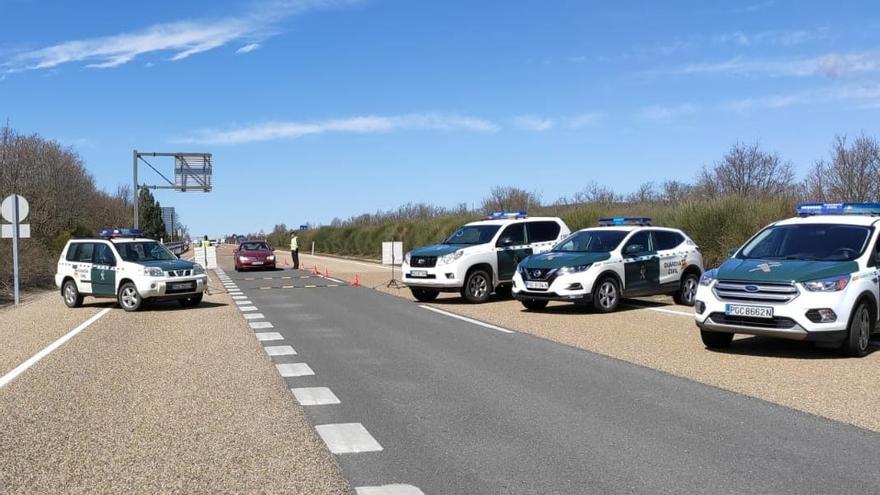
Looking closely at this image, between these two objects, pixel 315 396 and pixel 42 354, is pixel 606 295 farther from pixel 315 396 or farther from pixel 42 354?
pixel 42 354

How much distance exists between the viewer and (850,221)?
1071 centimetres

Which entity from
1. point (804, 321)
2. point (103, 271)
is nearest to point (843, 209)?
point (804, 321)

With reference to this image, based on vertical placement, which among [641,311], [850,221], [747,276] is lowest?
[641,311]

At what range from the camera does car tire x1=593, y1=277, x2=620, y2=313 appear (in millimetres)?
15381

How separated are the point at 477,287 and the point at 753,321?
9.17m

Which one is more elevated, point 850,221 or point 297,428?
point 850,221

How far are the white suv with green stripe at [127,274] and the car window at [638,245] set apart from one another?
9085 millimetres

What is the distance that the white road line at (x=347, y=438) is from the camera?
19.1 ft

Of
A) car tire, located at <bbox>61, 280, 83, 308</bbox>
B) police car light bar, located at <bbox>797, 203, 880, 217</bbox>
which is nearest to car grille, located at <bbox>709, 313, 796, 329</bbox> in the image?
police car light bar, located at <bbox>797, 203, 880, 217</bbox>

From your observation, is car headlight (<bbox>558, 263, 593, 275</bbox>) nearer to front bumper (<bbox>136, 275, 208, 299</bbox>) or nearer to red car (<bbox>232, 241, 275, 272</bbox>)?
front bumper (<bbox>136, 275, 208, 299</bbox>)

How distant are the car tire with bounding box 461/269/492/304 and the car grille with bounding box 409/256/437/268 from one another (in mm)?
895

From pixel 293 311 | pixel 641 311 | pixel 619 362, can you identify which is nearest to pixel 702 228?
pixel 641 311

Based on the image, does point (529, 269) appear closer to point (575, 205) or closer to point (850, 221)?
point (850, 221)

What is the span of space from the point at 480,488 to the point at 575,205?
1079 inches
